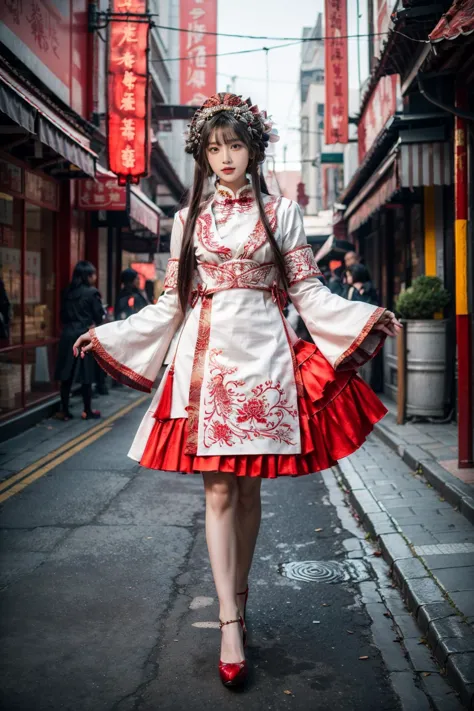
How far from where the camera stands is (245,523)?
3.40 m

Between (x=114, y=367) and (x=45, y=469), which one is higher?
(x=114, y=367)

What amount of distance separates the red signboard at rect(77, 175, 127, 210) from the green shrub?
5642mm

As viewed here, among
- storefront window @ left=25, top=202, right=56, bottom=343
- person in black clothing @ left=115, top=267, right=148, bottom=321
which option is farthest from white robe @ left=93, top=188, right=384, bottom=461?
person in black clothing @ left=115, top=267, right=148, bottom=321

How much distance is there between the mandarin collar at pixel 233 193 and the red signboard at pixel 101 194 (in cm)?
968

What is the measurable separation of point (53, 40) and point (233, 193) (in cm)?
940

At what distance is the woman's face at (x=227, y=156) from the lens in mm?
3281

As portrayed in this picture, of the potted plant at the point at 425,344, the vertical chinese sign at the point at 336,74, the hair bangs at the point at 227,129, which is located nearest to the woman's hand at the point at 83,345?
the hair bangs at the point at 227,129

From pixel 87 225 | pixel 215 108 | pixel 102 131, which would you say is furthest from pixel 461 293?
pixel 102 131

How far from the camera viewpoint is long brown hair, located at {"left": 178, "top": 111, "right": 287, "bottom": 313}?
327 cm

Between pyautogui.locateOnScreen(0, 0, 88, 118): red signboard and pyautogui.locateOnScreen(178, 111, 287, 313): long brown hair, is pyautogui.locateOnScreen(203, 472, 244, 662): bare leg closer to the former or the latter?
pyautogui.locateOnScreen(178, 111, 287, 313): long brown hair

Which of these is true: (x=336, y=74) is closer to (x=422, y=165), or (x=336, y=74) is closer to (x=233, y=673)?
(x=422, y=165)

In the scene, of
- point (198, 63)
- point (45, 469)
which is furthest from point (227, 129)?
point (198, 63)

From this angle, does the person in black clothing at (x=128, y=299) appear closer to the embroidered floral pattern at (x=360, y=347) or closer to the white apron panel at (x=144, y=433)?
the white apron panel at (x=144, y=433)

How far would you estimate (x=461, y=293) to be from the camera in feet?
A: 20.1
